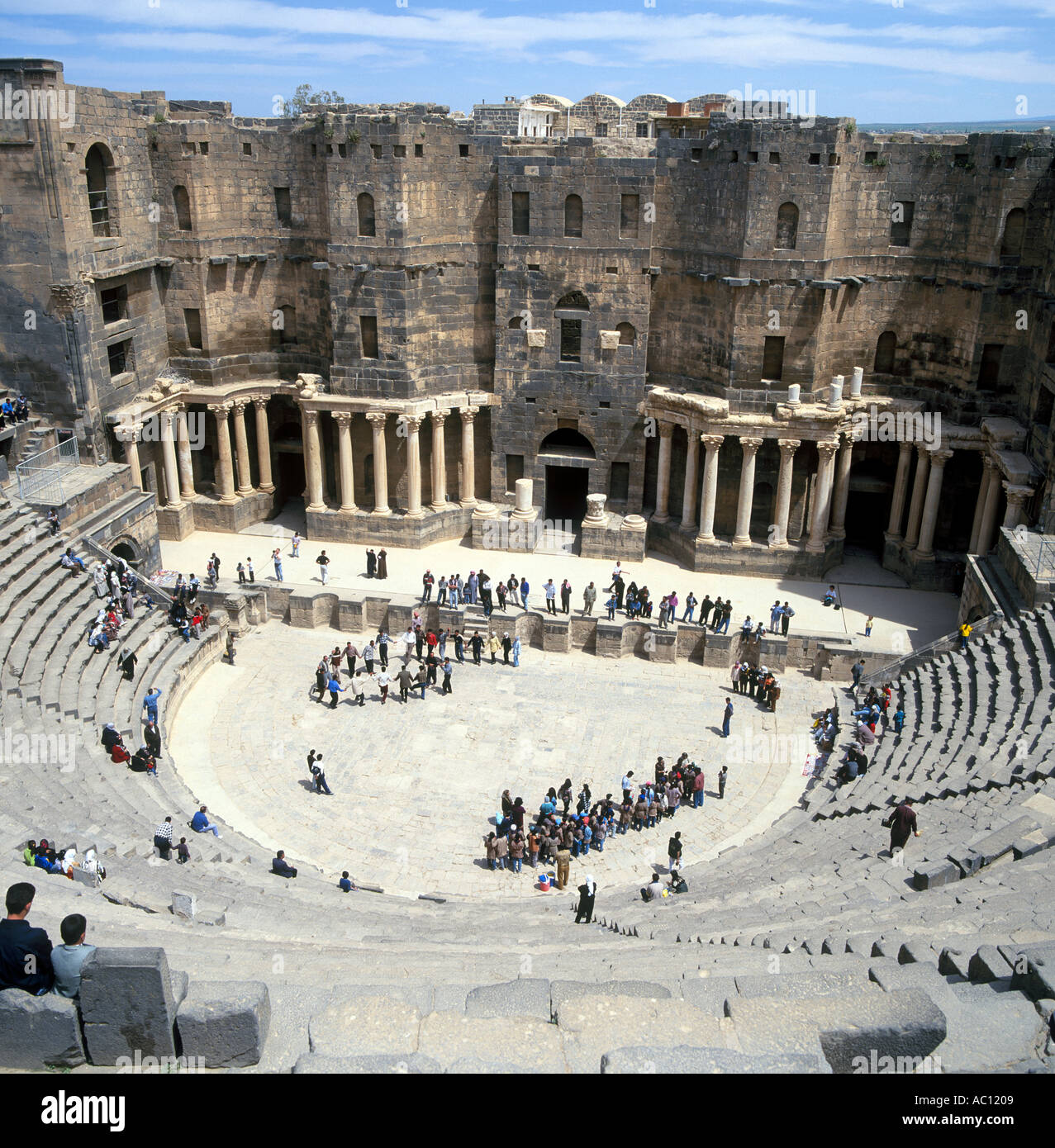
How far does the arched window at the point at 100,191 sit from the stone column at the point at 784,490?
72.9ft

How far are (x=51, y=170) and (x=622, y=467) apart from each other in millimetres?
19986

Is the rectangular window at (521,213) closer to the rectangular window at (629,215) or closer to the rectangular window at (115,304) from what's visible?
the rectangular window at (629,215)

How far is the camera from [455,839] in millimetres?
22562

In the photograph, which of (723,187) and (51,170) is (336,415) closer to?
(51,170)

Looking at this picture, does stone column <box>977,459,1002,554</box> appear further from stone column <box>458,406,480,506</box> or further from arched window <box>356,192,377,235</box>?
arched window <box>356,192,377,235</box>

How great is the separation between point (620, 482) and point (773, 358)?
6891 millimetres

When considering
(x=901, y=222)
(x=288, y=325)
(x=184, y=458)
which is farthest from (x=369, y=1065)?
(x=288, y=325)

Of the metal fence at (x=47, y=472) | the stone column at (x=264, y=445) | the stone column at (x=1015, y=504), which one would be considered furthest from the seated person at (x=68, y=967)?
the stone column at (x=264, y=445)

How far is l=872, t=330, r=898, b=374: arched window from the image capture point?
35844 millimetres

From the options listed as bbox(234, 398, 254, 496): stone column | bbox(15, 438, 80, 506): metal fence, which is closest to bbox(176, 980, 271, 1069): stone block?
bbox(15, 438, 80, 506): metal fence

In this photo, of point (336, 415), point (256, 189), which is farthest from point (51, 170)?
point (336, 415)

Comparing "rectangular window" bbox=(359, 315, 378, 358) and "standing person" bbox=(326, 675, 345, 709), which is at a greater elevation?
"rectangular window" bbox=(359, 315, 378, 358)

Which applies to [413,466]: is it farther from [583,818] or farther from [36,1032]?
[36,1032]

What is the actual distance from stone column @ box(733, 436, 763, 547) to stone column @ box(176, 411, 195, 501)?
19.1 metres
